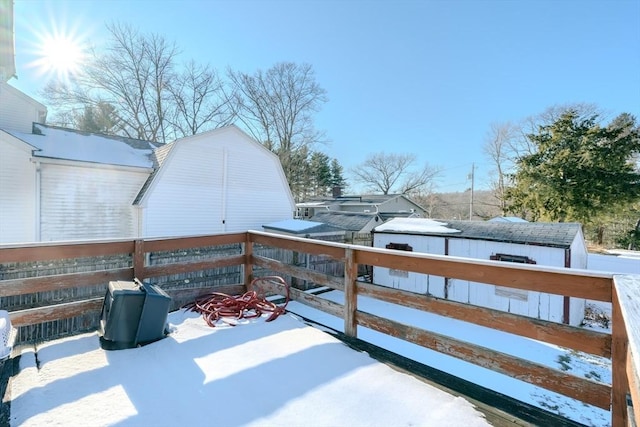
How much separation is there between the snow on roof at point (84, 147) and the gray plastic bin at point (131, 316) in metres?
8.07

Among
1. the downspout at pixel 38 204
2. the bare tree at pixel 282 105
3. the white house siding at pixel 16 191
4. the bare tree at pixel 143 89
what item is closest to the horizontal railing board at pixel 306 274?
the downspout at pixel 38 204

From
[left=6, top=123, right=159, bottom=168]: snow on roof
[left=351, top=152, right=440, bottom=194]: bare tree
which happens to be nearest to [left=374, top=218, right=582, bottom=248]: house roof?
[left=6, top=123, right=159, bottom=168]: snow on roof

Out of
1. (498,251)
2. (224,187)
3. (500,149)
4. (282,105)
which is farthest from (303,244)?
(500,149)

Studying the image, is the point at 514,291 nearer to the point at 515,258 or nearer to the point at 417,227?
the point at 515,258

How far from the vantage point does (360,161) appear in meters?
34.5

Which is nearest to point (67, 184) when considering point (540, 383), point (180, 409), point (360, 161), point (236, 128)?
point (236, 128)

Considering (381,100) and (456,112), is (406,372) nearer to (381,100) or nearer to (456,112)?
(381,100)

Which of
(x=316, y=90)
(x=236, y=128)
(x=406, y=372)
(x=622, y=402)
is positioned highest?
(x=316, y=90)

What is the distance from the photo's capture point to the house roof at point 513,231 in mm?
7266

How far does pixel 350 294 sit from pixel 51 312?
263cm

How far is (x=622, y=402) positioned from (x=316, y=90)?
25.5 m

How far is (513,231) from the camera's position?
807cm

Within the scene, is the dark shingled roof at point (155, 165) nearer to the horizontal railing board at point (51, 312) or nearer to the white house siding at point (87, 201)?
the white house siding at point (87, 201)

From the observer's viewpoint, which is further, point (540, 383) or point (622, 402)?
point (540, 383)
